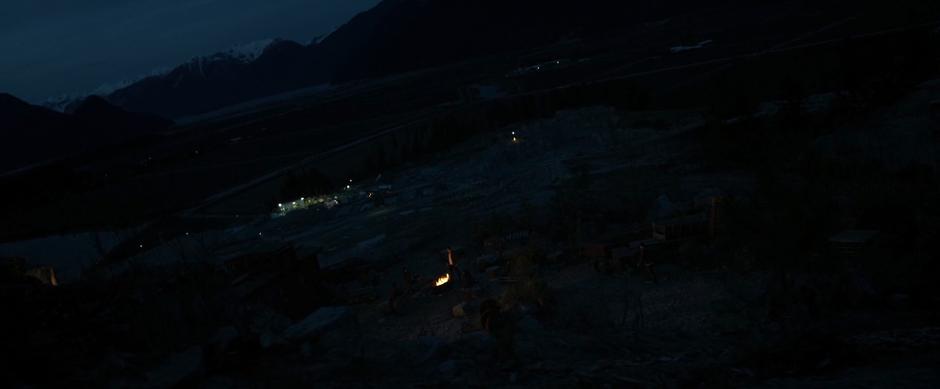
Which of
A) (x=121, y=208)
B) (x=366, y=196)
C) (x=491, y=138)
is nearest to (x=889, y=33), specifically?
(x=491, y=138)

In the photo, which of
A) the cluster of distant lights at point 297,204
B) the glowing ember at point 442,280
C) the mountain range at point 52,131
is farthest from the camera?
the mountain range at point 52,131

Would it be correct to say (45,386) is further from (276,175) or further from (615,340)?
(276,175)

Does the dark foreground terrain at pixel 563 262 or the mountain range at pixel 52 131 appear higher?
the mountain range at pixel 52 131

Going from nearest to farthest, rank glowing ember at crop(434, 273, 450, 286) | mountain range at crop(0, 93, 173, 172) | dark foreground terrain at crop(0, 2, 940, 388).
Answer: dark foreground terrain at crop(0, 2, 940, 388), glowing ember at crop(434, 273, 450, 286), mountain range at crop(0, 93, 173, 172)

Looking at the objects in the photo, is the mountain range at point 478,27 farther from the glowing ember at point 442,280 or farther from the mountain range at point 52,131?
the glowing ember at point 442,280

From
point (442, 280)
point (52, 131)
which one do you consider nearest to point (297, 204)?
point (442, 280)

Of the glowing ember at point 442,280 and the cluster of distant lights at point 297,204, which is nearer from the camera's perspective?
the glowing ember at point 442,280

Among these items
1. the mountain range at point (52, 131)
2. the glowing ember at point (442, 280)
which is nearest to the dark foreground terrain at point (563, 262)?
the glowing ember at point (442, 280)

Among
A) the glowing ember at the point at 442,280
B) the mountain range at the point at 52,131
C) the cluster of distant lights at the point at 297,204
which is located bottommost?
the cluster of distant lights at the point at 297,204

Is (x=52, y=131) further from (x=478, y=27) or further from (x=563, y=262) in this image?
(x=563, y=262)

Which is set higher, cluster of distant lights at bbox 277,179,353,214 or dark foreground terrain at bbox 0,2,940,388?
dark foreground terrain at bbox 0,2,940,388

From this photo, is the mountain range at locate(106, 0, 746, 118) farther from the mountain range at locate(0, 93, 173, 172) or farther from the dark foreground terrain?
the dark foreground terrain

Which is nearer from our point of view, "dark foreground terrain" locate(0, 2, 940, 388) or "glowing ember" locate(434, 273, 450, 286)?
"dark foreground terrain" locate(0, 2, 940, 388)

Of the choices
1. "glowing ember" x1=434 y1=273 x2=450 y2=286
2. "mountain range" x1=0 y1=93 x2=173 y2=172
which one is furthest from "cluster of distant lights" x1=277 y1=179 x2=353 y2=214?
"mountain range" x1=0 y1=93 x2=173 y2=172
